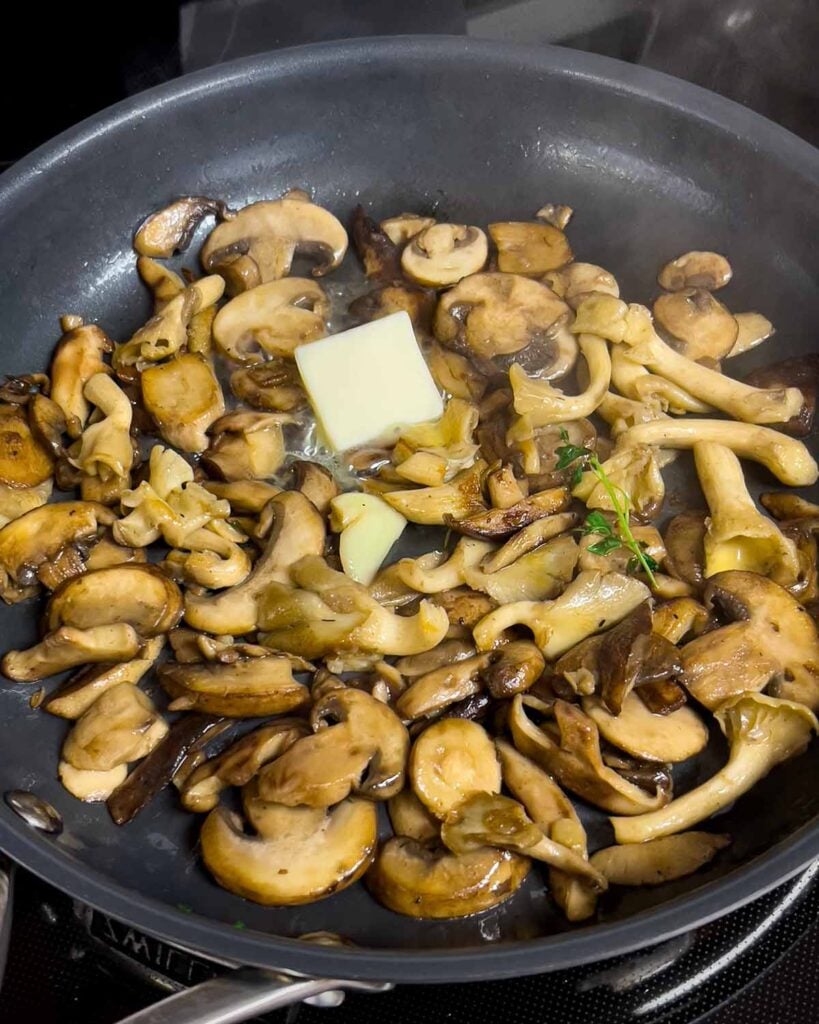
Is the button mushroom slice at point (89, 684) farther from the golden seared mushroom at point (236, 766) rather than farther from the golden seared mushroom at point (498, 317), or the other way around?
the golden seared mushroom at point (498, 317)

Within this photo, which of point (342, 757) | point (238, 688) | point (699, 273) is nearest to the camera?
point (342, 757)

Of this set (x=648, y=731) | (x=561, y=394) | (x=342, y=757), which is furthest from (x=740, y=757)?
(x=561, y=394)

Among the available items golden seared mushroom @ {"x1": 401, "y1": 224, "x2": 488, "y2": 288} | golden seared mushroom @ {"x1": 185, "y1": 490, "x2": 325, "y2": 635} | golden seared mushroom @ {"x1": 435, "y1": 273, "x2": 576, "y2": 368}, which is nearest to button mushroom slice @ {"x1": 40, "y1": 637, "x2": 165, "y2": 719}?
golden seared mushroom @ {"x1": 185, "y1": 490, "x2": 325, "y2": 635}

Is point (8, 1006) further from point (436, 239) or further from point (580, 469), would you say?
point (436, 239)

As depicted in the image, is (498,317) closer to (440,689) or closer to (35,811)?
(440,689)

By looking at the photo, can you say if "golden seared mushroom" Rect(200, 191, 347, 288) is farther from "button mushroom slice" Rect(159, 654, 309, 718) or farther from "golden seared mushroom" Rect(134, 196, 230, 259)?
"button mushroom slice" Rect(159, 654, 309, 718)
